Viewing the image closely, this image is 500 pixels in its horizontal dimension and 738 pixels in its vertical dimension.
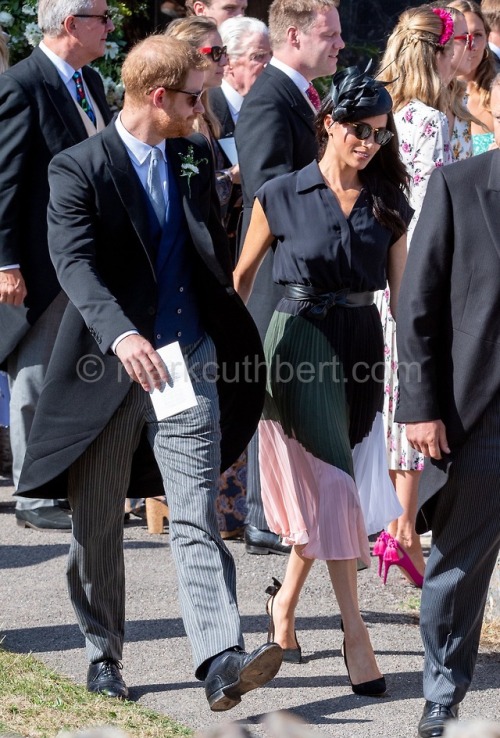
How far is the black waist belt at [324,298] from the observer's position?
15.4 ft

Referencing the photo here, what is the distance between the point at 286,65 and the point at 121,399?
227cm

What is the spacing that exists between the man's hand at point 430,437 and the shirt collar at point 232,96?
10.6ft

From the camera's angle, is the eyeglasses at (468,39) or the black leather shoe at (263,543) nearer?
the black leather shoe at (263,543)

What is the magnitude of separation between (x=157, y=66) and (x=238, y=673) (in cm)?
183

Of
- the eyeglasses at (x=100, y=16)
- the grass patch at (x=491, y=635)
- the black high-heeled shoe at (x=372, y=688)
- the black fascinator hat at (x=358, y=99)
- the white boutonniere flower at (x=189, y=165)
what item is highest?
the eyeglasses at (x=100, y=16)

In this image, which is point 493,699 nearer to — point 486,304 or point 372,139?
point 486,304

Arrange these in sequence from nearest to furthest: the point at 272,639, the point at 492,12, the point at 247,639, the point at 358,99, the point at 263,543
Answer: the point at 358,99 → the point at 272,639 → the point at 247,639 → the point at 263,543 → the point at 492,12

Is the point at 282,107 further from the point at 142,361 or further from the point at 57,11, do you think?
the point at 142,361

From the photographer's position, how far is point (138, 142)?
14.0 ft

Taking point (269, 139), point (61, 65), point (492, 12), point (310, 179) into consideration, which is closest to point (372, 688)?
point (310, 179)

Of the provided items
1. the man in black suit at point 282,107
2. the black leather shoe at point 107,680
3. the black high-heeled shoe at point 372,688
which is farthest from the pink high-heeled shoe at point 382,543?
the black leather shoe at point 107,680

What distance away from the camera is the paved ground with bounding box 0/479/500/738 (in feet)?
14.2

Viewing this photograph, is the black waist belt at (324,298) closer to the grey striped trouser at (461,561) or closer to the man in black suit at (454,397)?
the man in black suit at (454,397)

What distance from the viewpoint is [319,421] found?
4637 millimetres
